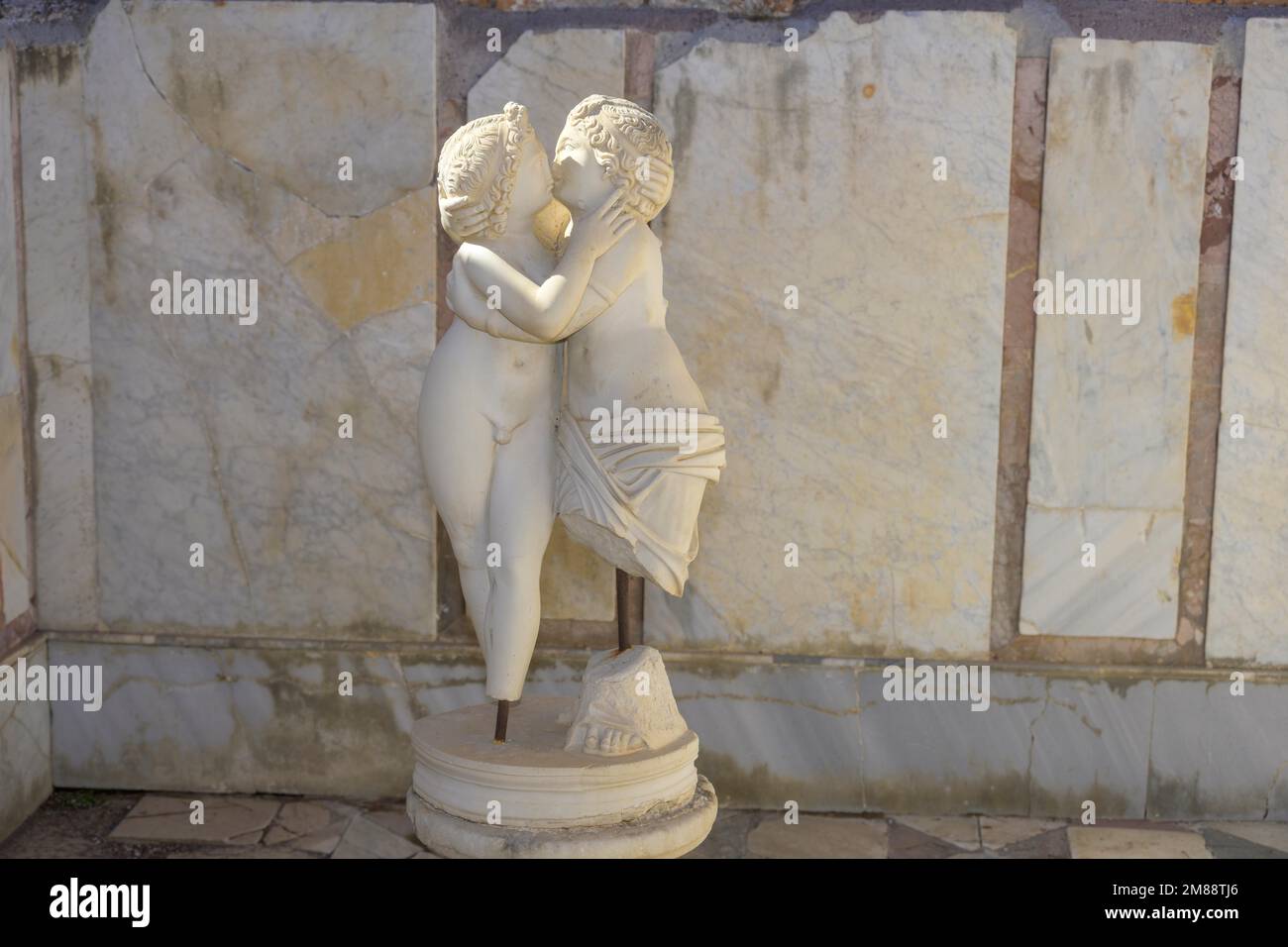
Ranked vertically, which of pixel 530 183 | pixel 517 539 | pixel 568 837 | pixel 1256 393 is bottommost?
pixel 568 837

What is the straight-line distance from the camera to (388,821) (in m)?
4.70

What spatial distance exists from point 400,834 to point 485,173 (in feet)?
6.81

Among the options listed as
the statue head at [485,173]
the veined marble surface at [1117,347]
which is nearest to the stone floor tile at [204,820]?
the statue head at [485,173]

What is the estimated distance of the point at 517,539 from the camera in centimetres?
351

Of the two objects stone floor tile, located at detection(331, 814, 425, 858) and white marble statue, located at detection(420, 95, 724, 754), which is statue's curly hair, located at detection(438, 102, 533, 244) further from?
stone floor tile, located at detection(331, 814, 425, 858)

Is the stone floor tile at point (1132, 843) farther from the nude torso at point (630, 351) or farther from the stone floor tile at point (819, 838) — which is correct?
the nude torso at point (630, 351)

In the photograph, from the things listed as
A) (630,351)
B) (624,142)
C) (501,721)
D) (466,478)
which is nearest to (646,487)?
(630,351)

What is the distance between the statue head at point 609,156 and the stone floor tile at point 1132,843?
2256mm

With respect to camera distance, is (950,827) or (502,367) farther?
(950,827)

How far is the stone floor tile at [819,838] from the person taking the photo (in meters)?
4.50

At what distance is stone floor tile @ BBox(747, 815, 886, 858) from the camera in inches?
177

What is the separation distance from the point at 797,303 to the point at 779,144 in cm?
44

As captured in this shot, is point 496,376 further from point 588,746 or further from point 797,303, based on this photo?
point 797,303

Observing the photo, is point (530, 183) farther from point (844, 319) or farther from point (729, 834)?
point (729, 834)
